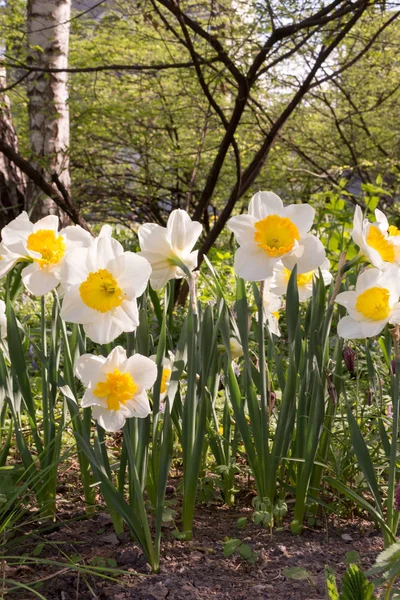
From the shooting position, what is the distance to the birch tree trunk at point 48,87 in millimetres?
4688

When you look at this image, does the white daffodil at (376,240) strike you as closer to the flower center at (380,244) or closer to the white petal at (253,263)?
the flower center at (380,244)

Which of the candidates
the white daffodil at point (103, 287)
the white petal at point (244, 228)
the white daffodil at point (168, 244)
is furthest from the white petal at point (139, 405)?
the white petal at point (244, 228)

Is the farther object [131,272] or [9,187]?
[9,187]

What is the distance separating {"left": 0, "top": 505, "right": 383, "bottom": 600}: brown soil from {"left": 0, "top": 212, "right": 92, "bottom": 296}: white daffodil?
0.58 m

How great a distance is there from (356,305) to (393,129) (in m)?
6.62

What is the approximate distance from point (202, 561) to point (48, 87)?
13.7ft

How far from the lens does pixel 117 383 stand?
136 cm

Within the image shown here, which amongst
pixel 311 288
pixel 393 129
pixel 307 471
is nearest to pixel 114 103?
pixel 393 129

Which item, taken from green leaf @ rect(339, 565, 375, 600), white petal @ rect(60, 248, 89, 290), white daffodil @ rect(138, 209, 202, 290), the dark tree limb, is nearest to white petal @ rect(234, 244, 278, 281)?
white daffodil @ rect(138, 209, 202, 290)

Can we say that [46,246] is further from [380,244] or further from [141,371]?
[380,244]

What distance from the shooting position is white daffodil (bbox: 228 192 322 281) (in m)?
1.41

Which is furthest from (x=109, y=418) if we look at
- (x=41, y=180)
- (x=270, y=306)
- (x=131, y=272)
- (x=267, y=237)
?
(x=41, y=180)

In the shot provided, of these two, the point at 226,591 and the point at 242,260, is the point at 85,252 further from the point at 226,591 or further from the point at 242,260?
the point at 226,591

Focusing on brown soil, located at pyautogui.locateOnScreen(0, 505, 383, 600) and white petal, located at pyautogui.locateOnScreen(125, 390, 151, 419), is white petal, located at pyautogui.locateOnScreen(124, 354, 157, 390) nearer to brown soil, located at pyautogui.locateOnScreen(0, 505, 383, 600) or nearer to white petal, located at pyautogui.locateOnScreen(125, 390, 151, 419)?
white petal, located at pyautogui.locateOnScreen(125, 390, 151, 419)
